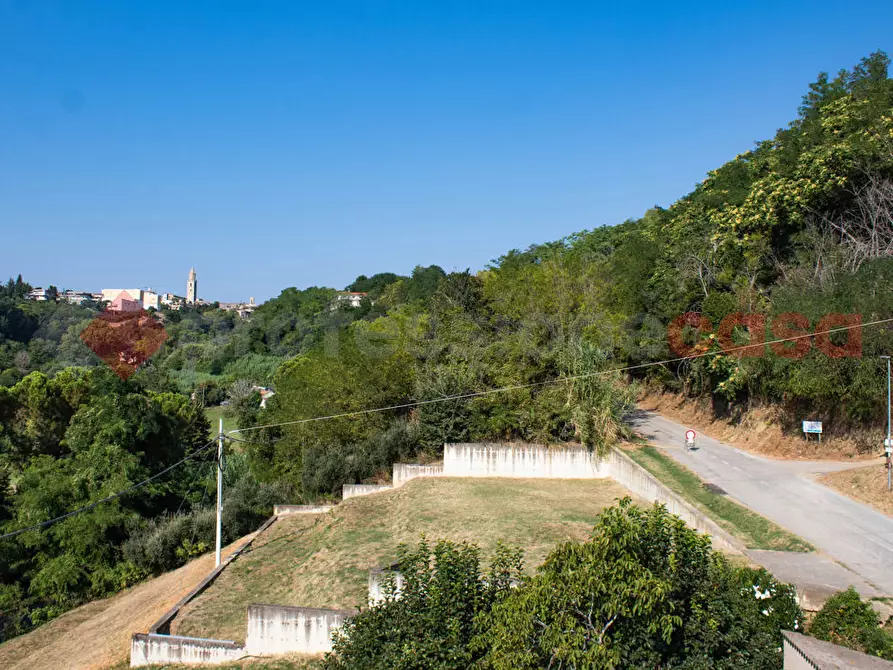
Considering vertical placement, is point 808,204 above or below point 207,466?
above

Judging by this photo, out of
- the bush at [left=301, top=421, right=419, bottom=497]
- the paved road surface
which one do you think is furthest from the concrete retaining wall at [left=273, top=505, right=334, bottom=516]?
→ the paved road surface

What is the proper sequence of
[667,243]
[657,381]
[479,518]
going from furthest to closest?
[667,243]
[657,381]
[479,518]

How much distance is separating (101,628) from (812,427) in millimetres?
19795

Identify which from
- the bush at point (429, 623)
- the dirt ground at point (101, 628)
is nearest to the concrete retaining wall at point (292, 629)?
the bush at point (429, 623)

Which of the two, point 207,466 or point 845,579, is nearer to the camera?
point 845,579

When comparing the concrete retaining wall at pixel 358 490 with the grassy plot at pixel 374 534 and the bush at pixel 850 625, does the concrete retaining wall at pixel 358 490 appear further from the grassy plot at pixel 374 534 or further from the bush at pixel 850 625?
the bush at pixel 850 625

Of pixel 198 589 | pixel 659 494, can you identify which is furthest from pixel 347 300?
pixel 659 494

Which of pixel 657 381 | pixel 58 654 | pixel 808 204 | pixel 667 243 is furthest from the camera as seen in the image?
pixel 667 243

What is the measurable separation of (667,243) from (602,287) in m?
5.44

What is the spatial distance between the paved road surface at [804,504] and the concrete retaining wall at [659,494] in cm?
153

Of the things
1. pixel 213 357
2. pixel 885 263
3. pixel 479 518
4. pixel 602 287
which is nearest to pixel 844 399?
pixel 885 263

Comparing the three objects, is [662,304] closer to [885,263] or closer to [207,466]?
[885,263]

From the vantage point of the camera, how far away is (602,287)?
3078cm

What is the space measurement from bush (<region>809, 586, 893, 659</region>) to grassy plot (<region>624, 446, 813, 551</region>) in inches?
126
